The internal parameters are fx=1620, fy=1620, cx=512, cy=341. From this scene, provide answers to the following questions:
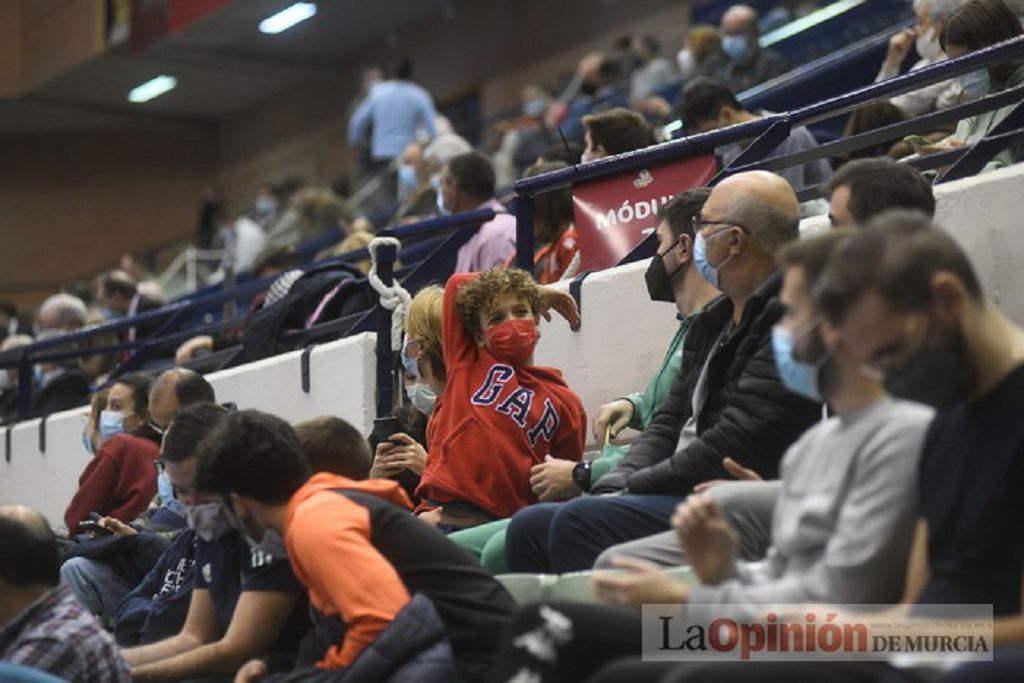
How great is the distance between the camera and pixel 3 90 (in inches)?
814

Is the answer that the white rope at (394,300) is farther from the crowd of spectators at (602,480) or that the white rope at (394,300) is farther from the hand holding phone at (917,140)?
the hand holding phone at (917,140)

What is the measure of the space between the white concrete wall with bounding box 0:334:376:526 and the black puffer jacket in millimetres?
2649

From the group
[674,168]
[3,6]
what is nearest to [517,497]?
[674,168]

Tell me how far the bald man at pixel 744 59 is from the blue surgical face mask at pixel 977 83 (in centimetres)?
468

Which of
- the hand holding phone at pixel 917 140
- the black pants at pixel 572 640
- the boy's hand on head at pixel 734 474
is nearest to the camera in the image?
the black pants at pixel 572 640

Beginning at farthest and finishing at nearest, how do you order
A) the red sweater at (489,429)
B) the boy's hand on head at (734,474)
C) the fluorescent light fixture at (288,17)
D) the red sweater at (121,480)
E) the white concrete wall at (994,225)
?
the fluorescent light fixture at (288,17), the red sweater at (121,480), the red sweater at (489,429), the white concrete wall at (994,225), the boy's hand on head at (734,474)

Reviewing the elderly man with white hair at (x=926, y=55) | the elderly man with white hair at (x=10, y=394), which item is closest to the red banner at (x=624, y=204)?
the elderly man with white hair at (x=926, y=55)

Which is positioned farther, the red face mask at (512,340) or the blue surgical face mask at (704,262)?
the red face mask at (512,340)

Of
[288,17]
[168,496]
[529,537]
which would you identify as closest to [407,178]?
[288,17]

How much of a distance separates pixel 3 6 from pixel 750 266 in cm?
1809

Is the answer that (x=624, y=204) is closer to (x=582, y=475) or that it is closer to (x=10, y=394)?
(x=582, y=475)

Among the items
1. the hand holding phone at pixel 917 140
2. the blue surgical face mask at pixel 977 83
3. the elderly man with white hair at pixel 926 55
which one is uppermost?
the elderly man with white hair at pixel 926 55

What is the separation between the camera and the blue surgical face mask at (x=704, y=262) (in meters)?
4.28

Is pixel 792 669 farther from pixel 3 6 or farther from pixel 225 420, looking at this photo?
pixel 3 6
